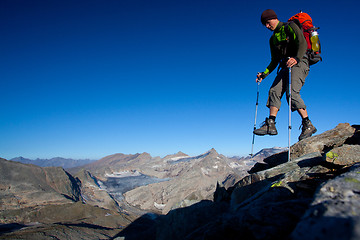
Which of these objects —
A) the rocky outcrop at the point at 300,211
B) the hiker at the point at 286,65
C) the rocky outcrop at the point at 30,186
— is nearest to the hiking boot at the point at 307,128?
the hiker at the point at 286,65

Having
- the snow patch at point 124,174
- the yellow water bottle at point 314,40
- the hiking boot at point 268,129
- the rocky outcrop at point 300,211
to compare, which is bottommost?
the snow patch at point 124,174

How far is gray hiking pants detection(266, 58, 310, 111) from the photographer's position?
22.3 ft

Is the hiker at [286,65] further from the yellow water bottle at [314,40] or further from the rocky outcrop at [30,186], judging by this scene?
the rocky outcrop at [30,186]

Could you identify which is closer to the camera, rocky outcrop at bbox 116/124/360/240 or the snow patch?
rocky outcrop at bbox 116/124/360/240

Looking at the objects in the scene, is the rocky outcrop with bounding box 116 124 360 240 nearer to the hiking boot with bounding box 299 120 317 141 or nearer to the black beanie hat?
the hiking boot with bounding box 299 120 317 141

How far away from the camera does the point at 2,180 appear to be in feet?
242

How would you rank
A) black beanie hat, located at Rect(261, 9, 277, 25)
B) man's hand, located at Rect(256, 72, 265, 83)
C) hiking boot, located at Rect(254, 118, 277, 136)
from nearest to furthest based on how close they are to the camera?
black beanie hat, located at Rect(261, 9, 277, 25) < hiking boot, located at Rect(254, 118, 277, 136) < man's hand, located at Rect(256, 72, 265, 83)

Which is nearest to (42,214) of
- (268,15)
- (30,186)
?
(30,186)

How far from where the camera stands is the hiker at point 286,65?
628 centimetres

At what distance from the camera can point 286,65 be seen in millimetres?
6590

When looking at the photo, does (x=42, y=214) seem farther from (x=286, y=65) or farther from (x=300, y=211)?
(x=300, y=211)

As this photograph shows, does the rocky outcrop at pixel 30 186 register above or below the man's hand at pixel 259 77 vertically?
below

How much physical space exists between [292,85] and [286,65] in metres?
0.78

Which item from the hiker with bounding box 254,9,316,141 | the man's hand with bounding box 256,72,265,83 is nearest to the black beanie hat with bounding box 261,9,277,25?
the hiker with bounding box 254,9,316,141
